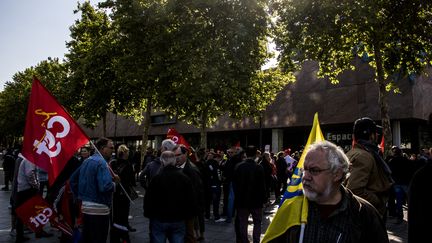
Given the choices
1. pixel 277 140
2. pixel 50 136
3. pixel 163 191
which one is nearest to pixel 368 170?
pixel 163 191

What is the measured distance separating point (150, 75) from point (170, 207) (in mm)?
17488

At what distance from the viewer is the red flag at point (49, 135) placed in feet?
19.2

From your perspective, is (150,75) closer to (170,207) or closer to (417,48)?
(417,48)

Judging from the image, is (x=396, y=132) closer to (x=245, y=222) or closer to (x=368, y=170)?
(x=245, y=222)

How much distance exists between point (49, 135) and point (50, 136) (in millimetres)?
21

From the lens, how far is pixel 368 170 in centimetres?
401

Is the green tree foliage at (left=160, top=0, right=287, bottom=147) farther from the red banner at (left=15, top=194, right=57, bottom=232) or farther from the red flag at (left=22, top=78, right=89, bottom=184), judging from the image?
the red flag at (left=22, top=78, right=89, bottom=184)

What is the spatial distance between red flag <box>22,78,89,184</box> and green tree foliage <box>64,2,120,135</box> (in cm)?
2064

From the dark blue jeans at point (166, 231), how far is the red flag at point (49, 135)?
1.68 meters

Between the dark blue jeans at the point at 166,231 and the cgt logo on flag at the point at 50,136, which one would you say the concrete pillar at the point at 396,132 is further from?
the cgt logo on flag at the point at 50,136

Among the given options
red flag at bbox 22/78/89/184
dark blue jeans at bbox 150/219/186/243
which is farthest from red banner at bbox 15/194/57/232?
dark blue jeans at bbox 150/219/186/243

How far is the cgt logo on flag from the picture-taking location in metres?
5.89

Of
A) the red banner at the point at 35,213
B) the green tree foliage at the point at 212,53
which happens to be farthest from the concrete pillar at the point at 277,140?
the red banner at the point at 35,213

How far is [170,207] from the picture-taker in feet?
17.7
